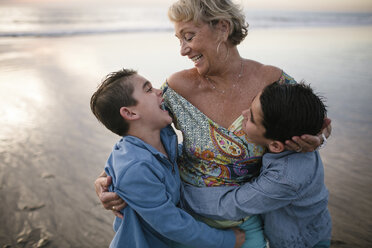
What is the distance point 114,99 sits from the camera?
1.76 m

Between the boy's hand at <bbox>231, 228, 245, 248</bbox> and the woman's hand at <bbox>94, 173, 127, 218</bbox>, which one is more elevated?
the woman's hand at <bbox>94, 173, 127, 218</bbox>

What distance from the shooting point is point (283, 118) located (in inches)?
58.1

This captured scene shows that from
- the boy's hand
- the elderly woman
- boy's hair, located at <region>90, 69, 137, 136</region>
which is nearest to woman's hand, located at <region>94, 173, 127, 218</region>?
the elderly woman

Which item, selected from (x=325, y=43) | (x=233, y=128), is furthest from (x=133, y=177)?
(x=325, y=43)

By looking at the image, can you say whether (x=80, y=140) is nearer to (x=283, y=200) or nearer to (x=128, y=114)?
(x=128, y=114)

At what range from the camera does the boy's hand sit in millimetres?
1707

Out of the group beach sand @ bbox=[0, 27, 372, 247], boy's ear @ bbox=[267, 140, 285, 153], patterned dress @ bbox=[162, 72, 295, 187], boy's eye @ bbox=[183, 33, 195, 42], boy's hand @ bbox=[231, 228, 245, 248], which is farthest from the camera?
beach sand @ bbox=[0, 27, 372, 247]

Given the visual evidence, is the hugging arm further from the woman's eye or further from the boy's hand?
the woman's eye

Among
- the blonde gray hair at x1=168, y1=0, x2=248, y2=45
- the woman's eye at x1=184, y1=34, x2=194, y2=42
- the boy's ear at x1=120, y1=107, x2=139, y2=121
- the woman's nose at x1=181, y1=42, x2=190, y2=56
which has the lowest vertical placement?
the boy's ear at x1=120, y1=107, x2=139, y2=121

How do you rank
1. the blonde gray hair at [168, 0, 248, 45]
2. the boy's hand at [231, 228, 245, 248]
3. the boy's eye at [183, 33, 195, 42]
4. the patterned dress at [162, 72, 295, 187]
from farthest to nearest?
the boy's eye at [183, 33, 195, 42] → the blonde gray hair at [168, 0, 248, 45] → the patterned dress at [162, 72, 295, 187] → the boy's hand at [231, 228, 245, 248]

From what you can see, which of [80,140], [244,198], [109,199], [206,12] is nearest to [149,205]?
[109,199]

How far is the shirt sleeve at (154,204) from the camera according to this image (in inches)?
57.2

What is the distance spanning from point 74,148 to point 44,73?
4311 millimetres

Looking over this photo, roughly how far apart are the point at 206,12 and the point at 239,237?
5.01 ft
